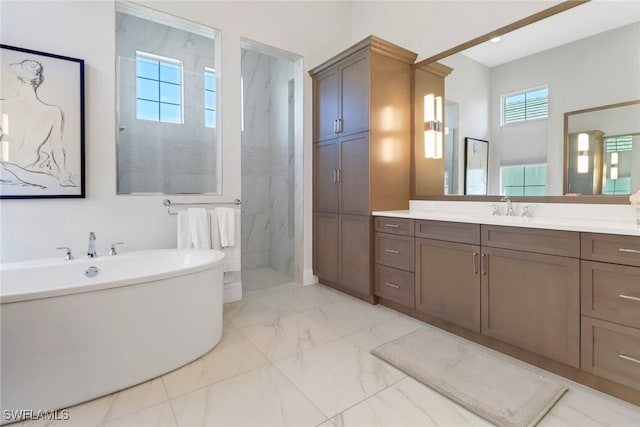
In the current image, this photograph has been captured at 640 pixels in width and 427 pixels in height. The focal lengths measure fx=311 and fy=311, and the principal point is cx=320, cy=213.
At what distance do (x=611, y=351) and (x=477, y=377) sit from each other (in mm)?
648

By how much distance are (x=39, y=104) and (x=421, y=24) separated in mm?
3263

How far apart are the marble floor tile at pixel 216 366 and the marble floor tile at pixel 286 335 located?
0.08 m

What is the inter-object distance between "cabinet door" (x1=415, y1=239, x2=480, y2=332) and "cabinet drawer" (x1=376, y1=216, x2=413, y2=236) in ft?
0.48

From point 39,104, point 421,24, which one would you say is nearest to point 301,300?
point 39,104

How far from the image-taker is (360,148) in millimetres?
2924

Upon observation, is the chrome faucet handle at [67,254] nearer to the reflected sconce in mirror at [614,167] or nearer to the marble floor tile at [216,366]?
the marble floor tile at [216,366]

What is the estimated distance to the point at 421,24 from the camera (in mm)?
3043

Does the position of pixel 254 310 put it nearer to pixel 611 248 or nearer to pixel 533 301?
pixel 533 301

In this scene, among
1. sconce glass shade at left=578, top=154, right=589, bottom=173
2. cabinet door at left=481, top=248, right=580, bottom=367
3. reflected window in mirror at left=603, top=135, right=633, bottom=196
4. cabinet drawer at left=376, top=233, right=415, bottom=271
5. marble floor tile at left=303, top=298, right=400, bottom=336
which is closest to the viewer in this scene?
cabinet door at left=481, top=248, right=580, bottom=367

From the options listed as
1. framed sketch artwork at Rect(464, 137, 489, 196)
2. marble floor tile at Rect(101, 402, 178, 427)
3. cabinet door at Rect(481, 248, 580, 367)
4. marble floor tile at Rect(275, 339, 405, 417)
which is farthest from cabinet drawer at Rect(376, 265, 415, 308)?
marble floor tile at Rect(101, 402, 178, 427)

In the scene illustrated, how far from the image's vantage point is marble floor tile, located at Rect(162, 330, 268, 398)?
171 cm

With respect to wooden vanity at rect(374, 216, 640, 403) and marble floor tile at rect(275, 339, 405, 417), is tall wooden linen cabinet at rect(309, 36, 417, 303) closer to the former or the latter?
wooden vanity at rect(374, 216, 640, 403)

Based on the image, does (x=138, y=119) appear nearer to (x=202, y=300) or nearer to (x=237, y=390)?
(x=202, y=300)

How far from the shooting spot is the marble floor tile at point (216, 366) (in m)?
1.71
